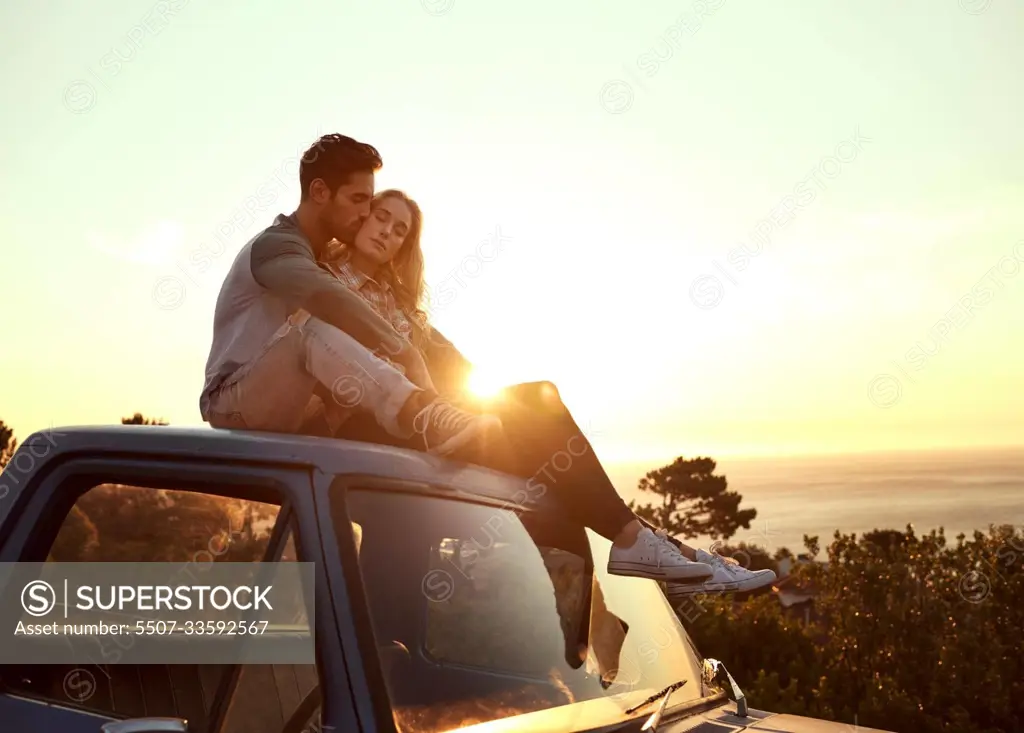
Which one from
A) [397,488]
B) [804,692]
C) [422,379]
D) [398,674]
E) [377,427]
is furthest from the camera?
[804,692]

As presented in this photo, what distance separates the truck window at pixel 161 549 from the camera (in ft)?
7.98

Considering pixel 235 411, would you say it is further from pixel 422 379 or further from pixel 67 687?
pixel 67 687

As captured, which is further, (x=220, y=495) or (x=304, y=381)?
(x=304, y=381)

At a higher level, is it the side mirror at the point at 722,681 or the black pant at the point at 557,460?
the black pant at the point at 557,460

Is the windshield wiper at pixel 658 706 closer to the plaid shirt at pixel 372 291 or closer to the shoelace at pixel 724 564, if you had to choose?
the shoelace at pixel 724 564

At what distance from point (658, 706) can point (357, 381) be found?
135 centimetres

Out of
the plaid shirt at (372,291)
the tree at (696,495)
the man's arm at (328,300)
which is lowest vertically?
the man's arm at (328,300)

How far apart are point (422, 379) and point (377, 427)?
404 mm

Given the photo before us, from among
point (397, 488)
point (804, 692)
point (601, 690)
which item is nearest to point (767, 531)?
point (804, 692)

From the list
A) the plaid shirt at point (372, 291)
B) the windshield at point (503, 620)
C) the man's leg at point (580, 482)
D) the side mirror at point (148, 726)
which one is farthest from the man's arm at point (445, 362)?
the side mirror at point (148, 726)

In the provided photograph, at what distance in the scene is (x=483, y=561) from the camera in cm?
290

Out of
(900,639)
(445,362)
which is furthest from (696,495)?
(445,362)

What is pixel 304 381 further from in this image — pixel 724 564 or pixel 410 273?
pixel 410 273

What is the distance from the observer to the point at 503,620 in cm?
294
